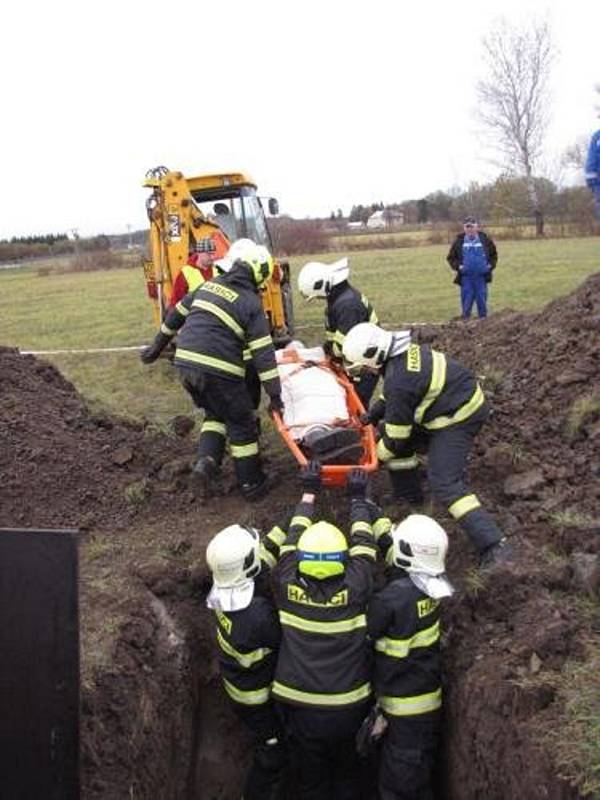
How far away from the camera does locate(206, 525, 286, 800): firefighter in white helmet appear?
491cm

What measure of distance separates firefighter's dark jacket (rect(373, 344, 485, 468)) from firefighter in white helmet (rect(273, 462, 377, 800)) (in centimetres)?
89

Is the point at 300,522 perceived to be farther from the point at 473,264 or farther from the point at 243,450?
the point at 473,264

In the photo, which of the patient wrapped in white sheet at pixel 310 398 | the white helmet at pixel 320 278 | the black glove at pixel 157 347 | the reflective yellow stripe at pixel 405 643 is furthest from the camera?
the black glove at pixel 157 347

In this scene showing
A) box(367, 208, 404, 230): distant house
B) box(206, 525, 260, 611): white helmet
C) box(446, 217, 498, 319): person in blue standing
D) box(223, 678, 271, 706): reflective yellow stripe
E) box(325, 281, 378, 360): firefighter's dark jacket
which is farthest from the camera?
box(367, 208, 404, 230): distant house

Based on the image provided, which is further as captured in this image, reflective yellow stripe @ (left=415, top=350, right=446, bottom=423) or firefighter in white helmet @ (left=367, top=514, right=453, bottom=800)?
reflective yellow stripe @ (left=415, top=350, right=446, bottom=423)

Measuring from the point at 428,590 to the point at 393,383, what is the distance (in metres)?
1.34

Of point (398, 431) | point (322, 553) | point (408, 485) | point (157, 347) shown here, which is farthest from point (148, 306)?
point (322, 553)

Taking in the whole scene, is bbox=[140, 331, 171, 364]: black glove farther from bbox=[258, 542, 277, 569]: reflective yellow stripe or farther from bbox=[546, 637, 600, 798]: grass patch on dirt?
bbox=[546, 637, 600, 798]: grass patch on dirt

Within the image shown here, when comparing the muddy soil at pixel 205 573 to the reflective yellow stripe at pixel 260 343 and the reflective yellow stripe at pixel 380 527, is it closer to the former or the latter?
the reflective yellow stripe at pixel 380 527

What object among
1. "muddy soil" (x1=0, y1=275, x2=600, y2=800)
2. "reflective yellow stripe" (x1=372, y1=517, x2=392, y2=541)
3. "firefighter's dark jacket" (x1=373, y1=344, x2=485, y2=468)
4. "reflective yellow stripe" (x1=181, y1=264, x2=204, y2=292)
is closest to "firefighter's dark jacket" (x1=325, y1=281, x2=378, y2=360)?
"muddy soil" (x1=0, y1=275, x2=600, y2=800)

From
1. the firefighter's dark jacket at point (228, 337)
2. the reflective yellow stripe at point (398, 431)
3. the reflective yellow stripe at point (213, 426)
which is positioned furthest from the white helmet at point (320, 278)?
the reflective yellow stripe at point (398, 431)

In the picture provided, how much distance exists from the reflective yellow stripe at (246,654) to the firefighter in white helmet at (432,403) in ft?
4.73

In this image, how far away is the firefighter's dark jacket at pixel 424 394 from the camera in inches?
212

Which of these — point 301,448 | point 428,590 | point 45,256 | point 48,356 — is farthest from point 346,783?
point 45,256
